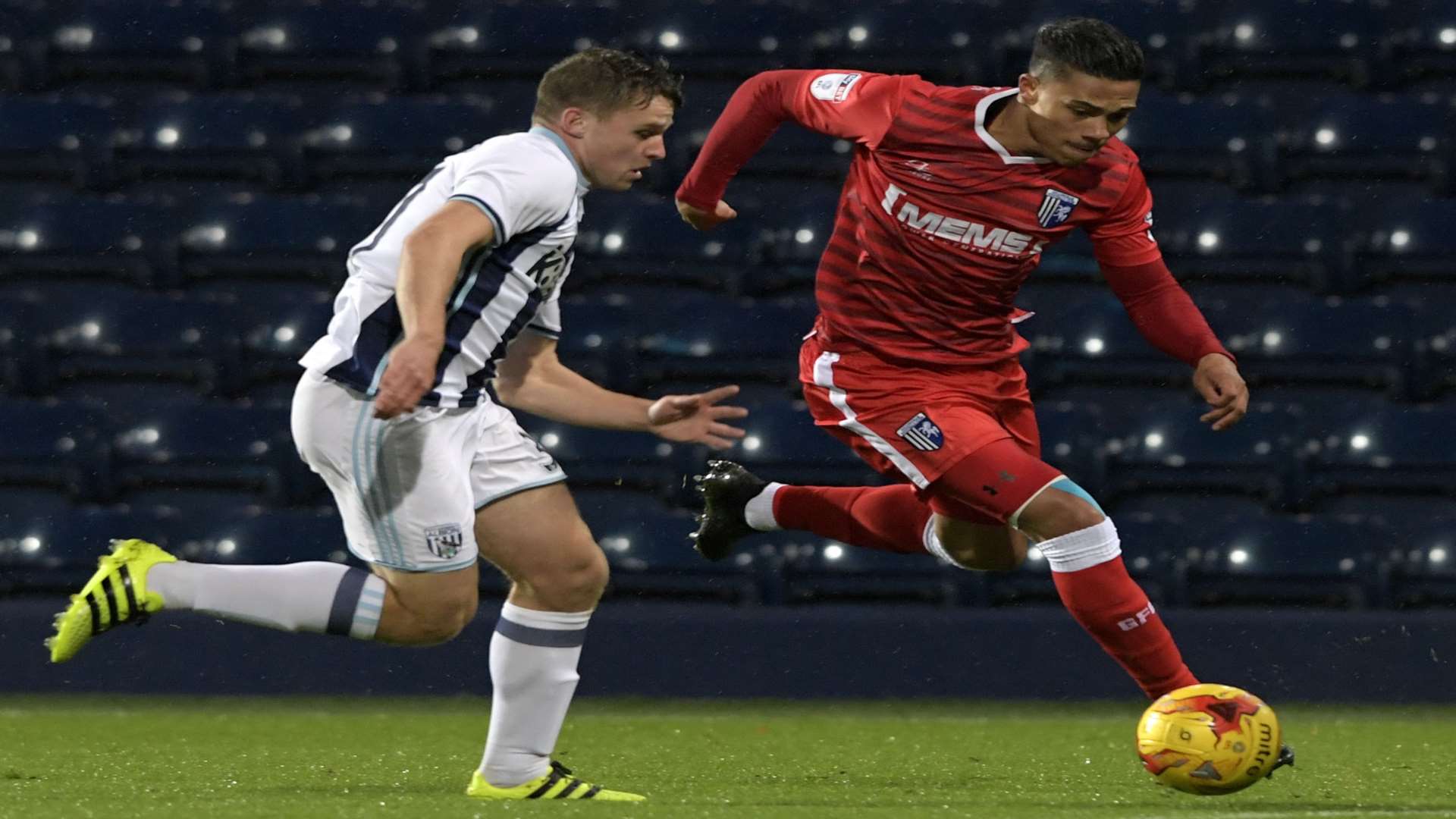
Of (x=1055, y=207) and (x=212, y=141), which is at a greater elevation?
(x=212, y=141)

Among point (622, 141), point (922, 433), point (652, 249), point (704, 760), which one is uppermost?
point (622, 141)

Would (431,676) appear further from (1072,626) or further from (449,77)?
(449,77)


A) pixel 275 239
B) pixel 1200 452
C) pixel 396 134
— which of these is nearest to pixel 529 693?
pixel 1200 452

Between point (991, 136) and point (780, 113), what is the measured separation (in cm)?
55

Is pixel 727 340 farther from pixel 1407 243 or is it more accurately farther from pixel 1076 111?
pixel 1076 111

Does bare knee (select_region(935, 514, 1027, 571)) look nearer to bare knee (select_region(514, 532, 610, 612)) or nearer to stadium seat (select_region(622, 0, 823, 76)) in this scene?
bare knee (select_region(514, 532, 610, 612))

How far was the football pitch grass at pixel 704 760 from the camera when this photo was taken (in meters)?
3.71

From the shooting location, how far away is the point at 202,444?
6.83m

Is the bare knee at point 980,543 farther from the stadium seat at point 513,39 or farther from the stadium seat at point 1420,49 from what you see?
the stadium seat at point 1420,49

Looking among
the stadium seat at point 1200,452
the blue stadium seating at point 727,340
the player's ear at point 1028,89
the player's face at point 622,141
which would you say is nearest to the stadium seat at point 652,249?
the blue stadium seating at point 727,340

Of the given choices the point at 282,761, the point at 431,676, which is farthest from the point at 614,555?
the point at 282,761

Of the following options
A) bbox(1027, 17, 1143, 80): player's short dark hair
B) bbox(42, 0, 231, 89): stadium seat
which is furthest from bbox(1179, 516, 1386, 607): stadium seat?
bbox(42, 0, 231, 89): stadium seat

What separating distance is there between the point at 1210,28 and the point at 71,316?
4.43m

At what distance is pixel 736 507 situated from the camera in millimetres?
5078
